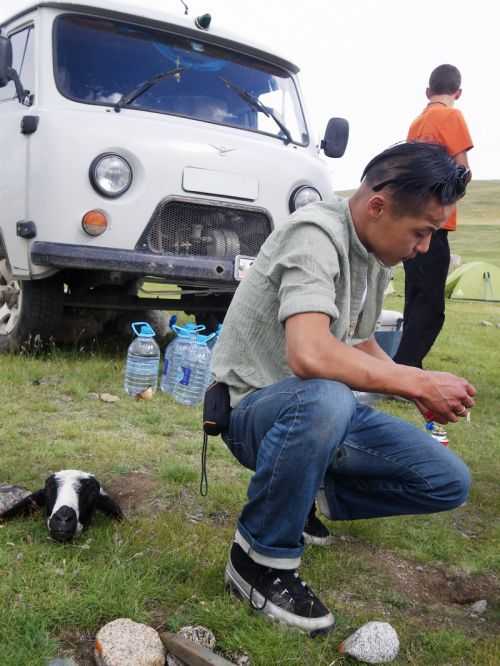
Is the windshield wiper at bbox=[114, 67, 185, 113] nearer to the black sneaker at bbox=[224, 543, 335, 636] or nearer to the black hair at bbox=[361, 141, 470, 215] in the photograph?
the black hair at bbox=[361, 141, 470, 215]

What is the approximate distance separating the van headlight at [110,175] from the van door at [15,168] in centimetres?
47

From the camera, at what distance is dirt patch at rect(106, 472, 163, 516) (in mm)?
3016

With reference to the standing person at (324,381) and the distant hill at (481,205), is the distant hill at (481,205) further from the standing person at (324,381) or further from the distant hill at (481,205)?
the standing person at (324,381)

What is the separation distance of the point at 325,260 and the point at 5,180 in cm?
362

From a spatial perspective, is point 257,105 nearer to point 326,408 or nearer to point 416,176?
point 416,176

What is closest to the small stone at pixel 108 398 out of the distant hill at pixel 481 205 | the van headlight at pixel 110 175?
the van headlight at pixel 110 175

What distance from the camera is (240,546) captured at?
2383mm

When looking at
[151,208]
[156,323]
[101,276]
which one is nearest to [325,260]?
[151,208]

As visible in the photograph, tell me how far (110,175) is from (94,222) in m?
0.33

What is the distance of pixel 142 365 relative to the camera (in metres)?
5.10

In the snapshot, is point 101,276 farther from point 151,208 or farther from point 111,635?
point 111,635

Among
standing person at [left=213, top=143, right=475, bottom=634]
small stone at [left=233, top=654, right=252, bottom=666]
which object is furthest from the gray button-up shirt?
small stone at [left=233, top=654, right=252, bottom=666]

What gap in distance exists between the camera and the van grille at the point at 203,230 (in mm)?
5133

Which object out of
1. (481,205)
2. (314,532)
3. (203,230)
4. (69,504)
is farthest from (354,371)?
(481,205)
